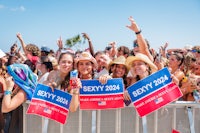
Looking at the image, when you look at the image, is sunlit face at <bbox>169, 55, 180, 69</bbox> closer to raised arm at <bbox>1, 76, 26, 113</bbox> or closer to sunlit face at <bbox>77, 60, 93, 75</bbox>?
sunlit face at <bbox>77, 60, 93, 75</bbox>

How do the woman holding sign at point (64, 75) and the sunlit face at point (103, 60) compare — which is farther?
the sunlit face at point (103, 60)

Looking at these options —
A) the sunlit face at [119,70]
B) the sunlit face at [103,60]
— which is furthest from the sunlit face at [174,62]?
the sunlit face at [119,70]

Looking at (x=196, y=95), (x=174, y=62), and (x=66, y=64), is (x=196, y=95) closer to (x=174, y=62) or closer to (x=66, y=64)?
(x=174, y=62)

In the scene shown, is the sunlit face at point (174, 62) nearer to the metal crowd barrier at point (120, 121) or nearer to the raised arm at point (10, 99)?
the metal crowd barrier at point (120, 121)

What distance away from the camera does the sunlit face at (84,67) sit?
11.9 feet

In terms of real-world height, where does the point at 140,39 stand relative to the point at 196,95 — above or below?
above

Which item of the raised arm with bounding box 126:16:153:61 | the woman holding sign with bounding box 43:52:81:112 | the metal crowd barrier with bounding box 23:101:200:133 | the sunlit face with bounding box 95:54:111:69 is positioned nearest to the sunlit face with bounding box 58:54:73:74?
the woman holding sign with bounding box 43:52:81:112

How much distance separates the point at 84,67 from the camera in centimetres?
362

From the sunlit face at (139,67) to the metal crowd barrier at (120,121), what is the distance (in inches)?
18.3

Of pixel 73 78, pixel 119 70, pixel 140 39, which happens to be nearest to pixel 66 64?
pixel 73 78

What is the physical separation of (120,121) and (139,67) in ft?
2.36

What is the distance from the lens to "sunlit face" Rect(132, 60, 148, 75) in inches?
141

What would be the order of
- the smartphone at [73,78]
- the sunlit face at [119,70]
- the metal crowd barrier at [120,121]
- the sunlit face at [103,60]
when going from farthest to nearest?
the sunlit face at [103,60] → the sunlit face at [119,70] → the metal crowd barrier at [120,121] → the smartphone at [73,78]

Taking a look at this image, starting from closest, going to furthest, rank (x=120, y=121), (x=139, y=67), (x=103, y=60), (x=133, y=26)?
(x=120, y=121) < (x=139, y=67) < (x=133, y=26) < (x=103, y=60)
